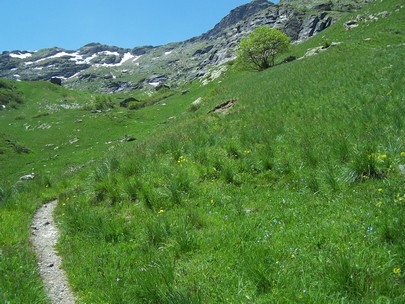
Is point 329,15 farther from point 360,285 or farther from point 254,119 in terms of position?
point 360,285

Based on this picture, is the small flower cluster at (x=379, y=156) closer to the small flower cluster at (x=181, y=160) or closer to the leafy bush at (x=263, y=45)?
the small flower cluster at (x=181, y=160)

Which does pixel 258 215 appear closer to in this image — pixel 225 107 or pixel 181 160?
pixel 181 160

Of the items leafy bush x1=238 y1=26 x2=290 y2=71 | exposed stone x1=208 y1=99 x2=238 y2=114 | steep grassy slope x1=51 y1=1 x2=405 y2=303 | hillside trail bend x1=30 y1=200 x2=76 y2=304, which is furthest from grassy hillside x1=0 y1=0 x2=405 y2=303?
leafy bush x1=238 y1=26 x2=290 y2=71

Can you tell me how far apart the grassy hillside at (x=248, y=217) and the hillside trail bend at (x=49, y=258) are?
0.77ft

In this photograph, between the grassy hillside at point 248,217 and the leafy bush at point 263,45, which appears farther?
the leafy bush at point 263,45

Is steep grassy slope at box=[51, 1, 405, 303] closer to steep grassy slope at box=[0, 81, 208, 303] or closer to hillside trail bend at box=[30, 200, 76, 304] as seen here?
hillside trail bend at box=[30, 200, 76, 304]

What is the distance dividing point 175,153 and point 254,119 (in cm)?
592

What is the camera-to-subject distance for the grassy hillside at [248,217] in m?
5.15

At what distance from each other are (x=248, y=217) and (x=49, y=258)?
5.08m

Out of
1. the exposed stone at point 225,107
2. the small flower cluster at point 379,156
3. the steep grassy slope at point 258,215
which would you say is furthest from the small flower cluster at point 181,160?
the exposed stone at point 225,107

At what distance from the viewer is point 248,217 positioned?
25.6 ft

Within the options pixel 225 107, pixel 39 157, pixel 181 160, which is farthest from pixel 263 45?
pixel 181 160

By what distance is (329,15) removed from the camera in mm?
128500

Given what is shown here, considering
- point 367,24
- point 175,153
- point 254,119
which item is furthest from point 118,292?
point 367,24
